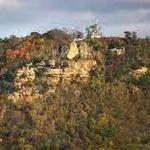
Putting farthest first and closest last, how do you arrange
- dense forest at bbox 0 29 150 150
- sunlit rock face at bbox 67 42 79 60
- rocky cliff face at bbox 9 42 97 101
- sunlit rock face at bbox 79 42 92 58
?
sunlit rock face at bbox 79 42 92 58, sunlit rock face at bbox 67 42 79 60, rocky cliff face at bbox 9 42 97 101, dense forest at bbox 0 29 150 150

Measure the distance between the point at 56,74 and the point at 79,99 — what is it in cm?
669

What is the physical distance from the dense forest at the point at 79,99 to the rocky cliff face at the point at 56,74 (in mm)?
191

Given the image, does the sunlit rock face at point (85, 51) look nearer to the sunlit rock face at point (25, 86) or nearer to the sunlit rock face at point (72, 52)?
the sunlit rock face at point (72, 52)

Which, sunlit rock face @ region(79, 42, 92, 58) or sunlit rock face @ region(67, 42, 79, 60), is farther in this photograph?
sunlit rock face @ region(79, 42, 92, 58)

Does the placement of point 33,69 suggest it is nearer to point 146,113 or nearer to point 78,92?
point 78,92

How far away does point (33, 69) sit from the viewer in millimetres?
117188

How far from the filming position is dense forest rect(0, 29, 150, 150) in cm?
10350

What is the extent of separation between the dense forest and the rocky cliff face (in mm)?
191

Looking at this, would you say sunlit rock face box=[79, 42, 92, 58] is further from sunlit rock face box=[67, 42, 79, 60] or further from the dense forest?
sunlit rock face box=[67, 42, 79, 60]

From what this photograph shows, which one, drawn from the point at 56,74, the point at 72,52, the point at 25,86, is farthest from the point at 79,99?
the point at 72,52

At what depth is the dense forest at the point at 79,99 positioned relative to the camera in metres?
104

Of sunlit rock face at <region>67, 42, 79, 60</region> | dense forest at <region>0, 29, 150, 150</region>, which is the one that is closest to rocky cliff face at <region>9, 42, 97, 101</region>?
sunlit rock face at <region>67, 42, 79, 60</region>

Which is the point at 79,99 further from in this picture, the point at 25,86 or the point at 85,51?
the point at 85,51

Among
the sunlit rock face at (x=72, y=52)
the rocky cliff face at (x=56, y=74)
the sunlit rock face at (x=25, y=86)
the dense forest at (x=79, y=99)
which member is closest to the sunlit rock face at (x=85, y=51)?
the rocky cliff face at (x=56, y=74)
